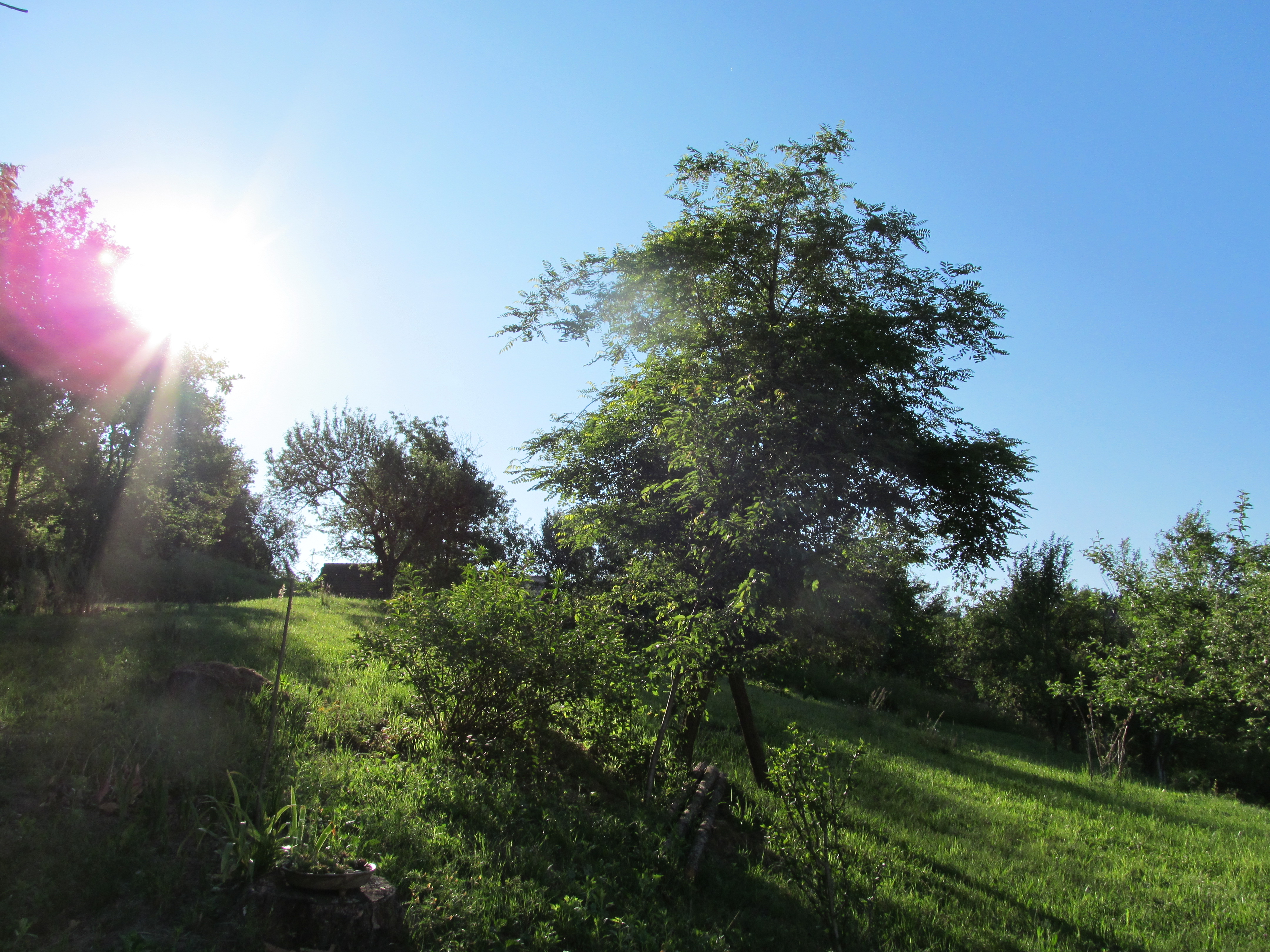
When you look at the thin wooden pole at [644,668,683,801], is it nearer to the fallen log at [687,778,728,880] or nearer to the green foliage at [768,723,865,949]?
the fallen log at [687,778,728,880]

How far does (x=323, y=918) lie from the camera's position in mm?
3271

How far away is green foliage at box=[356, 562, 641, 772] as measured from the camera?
6242 millimetres

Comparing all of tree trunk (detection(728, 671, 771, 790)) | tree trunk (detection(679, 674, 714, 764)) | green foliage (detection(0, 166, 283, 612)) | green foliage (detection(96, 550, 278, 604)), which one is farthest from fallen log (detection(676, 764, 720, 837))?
green foliage (detection(96, 550, 278, 604))

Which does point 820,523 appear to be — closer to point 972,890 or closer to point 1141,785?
point 972,890

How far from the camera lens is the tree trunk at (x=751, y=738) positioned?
8.12 metres

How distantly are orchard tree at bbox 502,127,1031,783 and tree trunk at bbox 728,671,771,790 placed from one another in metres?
0.03

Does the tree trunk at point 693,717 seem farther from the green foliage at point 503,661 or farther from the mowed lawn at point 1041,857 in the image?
the mowed lawn at point 1041,857

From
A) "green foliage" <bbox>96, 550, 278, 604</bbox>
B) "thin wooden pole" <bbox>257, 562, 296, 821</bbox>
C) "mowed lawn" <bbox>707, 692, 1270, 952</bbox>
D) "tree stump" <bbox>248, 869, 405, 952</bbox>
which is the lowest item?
"green foliage" <bbox>96, 550, 278, 604</bbox>

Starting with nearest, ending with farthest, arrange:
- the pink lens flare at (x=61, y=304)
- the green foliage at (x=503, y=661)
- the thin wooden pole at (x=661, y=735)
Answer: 1. the green foliage at (x=503, y=661)
2. the thin wooden pole at (x=661, y=735)
3. the pink lens flare at (x=61, y=304)

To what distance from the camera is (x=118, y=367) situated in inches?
563

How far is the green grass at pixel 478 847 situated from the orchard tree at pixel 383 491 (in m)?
16.8

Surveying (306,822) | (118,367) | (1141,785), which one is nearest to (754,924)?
(306,822)

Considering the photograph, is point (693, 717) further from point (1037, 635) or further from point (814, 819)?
point (1037, 635)

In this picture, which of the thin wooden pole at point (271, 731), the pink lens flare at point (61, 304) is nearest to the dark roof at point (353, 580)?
the pink lens flare at point (61, 304)
